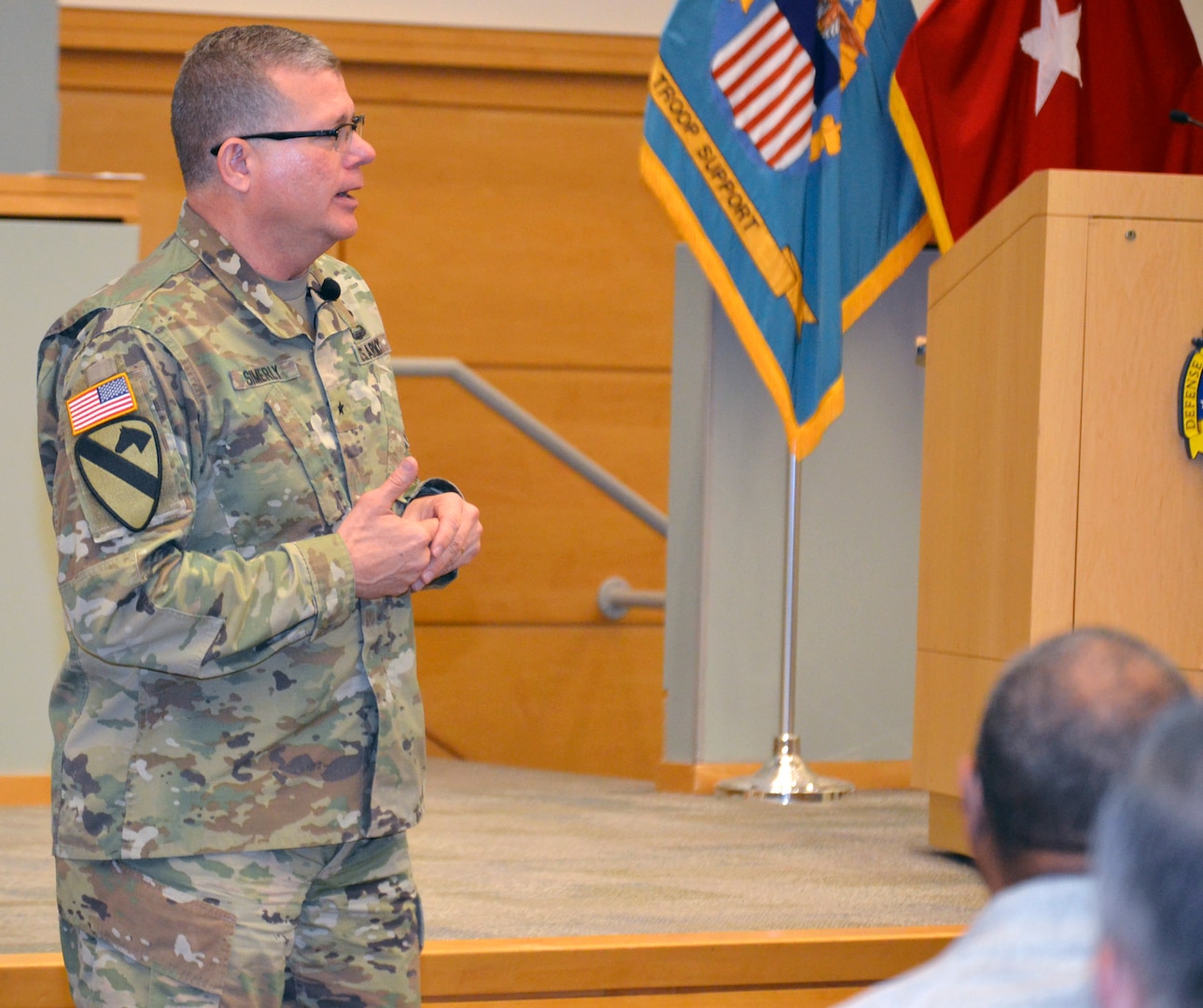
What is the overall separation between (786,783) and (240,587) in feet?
6.87

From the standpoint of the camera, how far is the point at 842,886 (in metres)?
2.60

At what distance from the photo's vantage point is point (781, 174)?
3.46 m

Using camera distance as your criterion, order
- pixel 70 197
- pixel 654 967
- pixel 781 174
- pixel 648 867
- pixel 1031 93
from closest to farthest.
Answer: pixel 654 967 < pixel 648 867 < pixel 70 197 < pixel 1031 93 < pixel 781 174

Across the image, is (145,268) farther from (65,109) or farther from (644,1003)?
(65,109)

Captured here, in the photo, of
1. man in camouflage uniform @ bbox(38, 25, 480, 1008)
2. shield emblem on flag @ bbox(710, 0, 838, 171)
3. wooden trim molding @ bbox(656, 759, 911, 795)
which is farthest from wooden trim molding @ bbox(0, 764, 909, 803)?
man in camouflage uniform @ bbox(38, 25, 480, 1008)

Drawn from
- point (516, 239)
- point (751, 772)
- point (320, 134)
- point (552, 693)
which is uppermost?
point (516, 239)

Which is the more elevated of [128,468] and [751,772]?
[128,468]

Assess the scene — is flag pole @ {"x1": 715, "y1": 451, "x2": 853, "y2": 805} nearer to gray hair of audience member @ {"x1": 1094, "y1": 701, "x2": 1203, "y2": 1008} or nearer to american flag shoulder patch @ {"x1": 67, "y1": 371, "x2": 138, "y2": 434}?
american flag shoulder patch @ {"x1": 67, "y1": 371, "x2": 138, "y2": 434}

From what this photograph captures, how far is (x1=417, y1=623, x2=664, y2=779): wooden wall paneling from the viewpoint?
5449 mm

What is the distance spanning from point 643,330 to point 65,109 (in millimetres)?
2035

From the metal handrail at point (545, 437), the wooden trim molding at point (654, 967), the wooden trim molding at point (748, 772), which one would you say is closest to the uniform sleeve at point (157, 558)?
the wooden trim molding at point (654, 967)

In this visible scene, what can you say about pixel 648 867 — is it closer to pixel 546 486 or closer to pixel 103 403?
pixel 103 403

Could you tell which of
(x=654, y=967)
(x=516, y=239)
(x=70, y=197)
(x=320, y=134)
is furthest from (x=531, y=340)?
(x=320, y=134)

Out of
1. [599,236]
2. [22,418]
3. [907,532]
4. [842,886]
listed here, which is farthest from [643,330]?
[842,886]
